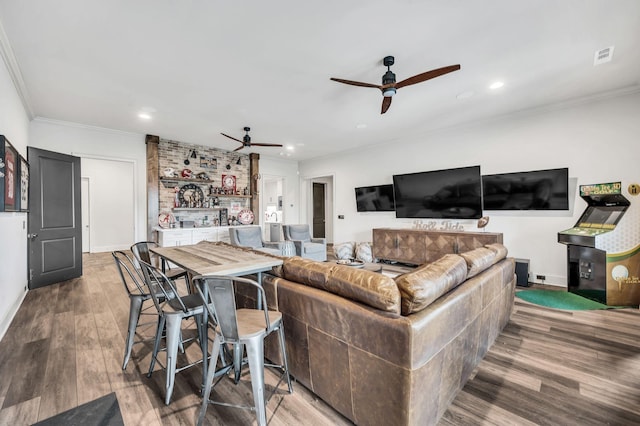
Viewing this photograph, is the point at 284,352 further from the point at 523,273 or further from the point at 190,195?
the point at 190,195

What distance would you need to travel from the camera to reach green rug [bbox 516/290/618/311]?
3.37 meters

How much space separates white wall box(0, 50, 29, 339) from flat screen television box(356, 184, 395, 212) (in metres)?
6.02

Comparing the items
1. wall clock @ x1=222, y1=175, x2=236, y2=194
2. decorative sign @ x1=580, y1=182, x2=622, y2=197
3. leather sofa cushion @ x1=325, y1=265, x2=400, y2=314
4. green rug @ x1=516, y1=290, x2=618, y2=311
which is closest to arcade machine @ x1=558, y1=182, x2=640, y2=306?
decorative sign @ x1=580, y1=182, x2=622, y2=197

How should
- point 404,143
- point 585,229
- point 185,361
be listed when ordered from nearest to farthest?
point 185,361, point 585,229, point 404,143

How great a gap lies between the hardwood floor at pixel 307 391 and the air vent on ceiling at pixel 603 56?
2856mm

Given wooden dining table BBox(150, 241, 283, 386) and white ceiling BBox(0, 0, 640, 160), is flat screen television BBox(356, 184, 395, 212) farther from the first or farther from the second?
wooden dining table BBox(150, 241, 283, 386)

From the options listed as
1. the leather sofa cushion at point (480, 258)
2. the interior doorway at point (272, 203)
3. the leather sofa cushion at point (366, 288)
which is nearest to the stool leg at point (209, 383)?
the leather sofa cushion at point (366, 288)

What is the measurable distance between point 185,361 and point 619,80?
588 cm

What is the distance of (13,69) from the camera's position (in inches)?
120

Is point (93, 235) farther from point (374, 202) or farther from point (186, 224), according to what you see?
point (374, 202)

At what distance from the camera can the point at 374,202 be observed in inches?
265

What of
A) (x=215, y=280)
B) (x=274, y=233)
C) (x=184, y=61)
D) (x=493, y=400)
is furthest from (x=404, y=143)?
(x=215, y=280)

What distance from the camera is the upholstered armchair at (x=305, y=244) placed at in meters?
5.53

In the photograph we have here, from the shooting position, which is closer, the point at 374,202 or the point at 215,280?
the point at 215,280
